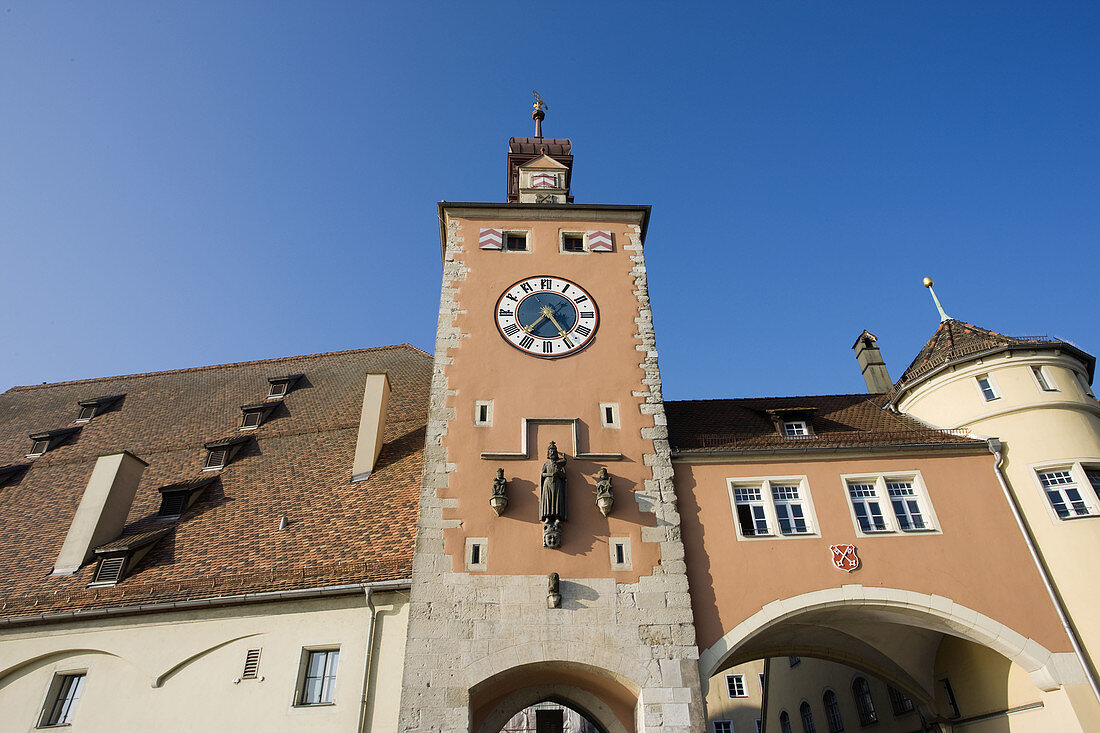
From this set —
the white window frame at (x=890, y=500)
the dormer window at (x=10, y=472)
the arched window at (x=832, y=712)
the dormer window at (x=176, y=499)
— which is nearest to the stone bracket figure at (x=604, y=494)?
the white window frame at (x=890, y=500)

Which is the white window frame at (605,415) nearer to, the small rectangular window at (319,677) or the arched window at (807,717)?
the small rectangular window at (319,677)

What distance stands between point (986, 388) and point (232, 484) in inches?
640

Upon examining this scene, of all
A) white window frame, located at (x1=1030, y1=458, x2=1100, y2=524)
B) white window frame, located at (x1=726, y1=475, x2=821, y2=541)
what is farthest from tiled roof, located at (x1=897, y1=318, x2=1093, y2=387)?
white window frame, located at (x1=726, y1=475, x2=821, y2=541)

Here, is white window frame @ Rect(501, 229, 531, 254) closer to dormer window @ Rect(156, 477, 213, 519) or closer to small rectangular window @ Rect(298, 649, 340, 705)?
→ dormer window @ Rect(156, 477, 213, 519)

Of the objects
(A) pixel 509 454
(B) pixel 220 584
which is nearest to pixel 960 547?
(A) pixel 509 454

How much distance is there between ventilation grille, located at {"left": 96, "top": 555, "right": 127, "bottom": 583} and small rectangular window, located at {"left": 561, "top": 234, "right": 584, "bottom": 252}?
1127 cm

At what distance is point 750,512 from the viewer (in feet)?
44.9

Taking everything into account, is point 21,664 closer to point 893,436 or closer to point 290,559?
point 290,559

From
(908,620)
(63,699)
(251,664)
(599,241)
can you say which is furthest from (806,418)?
(63,699)

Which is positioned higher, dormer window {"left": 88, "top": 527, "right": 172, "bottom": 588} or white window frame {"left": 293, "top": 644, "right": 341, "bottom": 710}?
dormer window {"left": 88, "top": 527, "right": 172, "bottom": 588}

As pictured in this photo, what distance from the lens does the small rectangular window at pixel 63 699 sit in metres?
12.5

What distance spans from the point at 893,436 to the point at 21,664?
54.8 ft

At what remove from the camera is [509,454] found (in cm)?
1381

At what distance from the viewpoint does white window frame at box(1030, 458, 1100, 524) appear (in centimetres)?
1333
